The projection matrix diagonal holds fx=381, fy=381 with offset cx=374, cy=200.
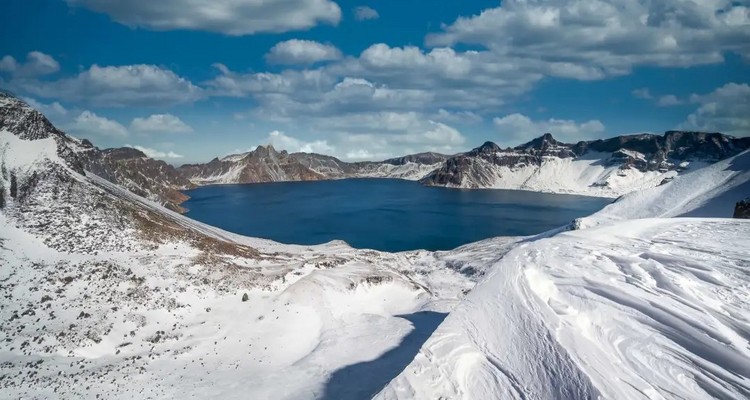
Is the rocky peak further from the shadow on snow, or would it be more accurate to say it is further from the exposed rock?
the exposed rock

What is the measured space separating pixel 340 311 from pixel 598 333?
26.1m

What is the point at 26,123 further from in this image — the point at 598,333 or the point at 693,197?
the point at 693,197

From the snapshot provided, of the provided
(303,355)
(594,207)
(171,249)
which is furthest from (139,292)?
(594,207)

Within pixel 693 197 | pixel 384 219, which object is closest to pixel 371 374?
pixel 693 197

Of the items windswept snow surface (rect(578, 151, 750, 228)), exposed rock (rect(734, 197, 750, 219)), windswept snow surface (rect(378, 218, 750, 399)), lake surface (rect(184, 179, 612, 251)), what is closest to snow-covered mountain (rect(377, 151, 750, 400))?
windswept snow surface (rect(378, 218, 750, 399))

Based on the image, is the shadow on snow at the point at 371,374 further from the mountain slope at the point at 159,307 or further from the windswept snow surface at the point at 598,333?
the windswept snow surface at the point at 598,333

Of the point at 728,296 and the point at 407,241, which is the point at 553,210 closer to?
the point at 407,241

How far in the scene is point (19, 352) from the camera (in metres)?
25.2

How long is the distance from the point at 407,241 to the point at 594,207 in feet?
398

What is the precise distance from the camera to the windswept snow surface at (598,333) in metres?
12.2

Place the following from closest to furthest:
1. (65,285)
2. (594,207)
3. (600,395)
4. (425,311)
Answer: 1. (600,395)
2. (65,285)
3. (425,311)
4. (594,207)

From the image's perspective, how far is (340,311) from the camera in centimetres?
3697

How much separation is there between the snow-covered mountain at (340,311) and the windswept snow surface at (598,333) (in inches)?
2.6

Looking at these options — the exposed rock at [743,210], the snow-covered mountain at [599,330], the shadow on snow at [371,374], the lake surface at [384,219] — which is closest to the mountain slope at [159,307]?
the shadow on snow at [371,374]
